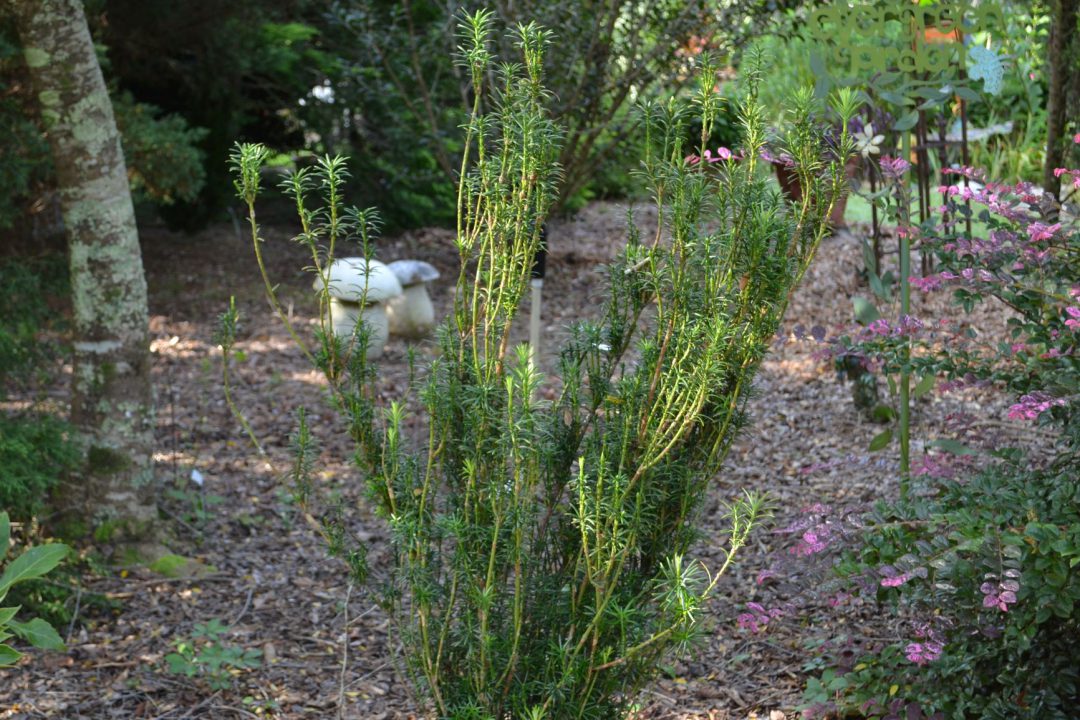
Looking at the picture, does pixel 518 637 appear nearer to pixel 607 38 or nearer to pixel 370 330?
pixel 370 330

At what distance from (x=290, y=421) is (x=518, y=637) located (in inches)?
130

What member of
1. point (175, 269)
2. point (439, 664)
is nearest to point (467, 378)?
point (439, 664)

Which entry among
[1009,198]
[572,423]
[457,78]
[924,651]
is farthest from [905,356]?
[457,78]

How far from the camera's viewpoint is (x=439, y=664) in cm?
205

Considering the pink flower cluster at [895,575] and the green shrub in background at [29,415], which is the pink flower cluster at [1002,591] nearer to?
the pink flower cluster at [895,575]

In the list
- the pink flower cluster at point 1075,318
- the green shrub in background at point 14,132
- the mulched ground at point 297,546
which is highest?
the green shrub in background at point 14,132

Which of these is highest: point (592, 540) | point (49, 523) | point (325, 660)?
point (592, 540)

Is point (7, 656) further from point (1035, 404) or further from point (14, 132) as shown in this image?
point (14, 132)

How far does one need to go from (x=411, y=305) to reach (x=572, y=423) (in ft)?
13.8

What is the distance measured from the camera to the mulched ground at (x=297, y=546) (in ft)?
9.59

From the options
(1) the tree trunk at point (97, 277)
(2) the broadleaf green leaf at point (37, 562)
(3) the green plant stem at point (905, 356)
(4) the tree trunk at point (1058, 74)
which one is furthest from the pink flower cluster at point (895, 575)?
(1) the tree trunk at point (97, 277)

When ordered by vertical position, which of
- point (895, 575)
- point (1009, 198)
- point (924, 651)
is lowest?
point (924, 651)

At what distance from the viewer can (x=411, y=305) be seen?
613cm

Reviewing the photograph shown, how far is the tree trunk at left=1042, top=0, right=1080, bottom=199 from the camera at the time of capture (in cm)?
408
